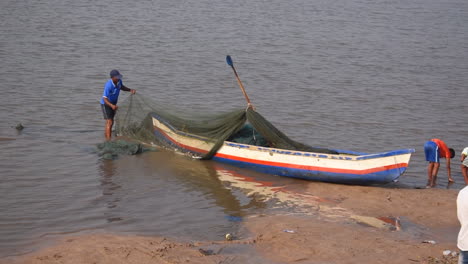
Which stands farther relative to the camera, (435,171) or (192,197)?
(435,171)

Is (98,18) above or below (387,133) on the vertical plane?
above

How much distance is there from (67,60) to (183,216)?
1123 cm

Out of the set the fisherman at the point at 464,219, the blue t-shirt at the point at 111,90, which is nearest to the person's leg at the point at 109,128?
the blue t-shirt at the point at 111,90

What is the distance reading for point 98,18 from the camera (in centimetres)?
2388

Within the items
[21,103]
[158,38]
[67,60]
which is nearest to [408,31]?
[158,38]

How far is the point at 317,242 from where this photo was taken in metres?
6.79

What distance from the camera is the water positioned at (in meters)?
8.45

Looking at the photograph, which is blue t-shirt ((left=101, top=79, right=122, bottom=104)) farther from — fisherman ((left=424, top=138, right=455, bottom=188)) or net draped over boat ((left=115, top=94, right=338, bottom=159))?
fisherman ((left=424, top=138, right=455, bottom=188))

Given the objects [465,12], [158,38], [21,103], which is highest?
[465,12]

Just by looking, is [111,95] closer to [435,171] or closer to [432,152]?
[432,152]

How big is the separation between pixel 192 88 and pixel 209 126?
18.1 ft

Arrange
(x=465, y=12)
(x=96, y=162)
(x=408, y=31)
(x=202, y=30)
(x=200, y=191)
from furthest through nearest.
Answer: (x=465, y=12) < (x=408, y=31) < (x=202, y=30) < (x=96, y=162) < (x=200, y=191)

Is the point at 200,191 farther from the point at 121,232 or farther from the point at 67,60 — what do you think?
the point at 67,60

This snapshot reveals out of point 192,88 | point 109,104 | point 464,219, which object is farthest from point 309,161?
point 192,88
